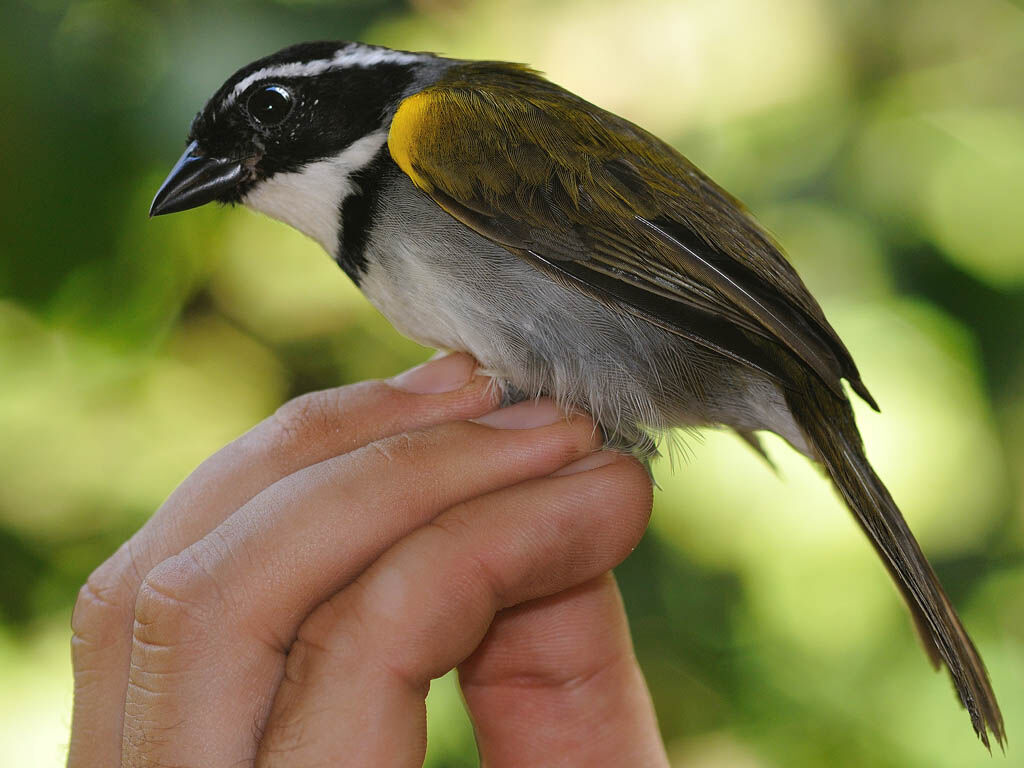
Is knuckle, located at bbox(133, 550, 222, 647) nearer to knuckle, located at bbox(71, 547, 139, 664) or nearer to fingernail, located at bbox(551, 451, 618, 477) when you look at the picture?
knuckle, located at bbox(71, 547, 139, 664)

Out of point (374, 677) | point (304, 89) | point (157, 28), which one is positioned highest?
point (157, 28)

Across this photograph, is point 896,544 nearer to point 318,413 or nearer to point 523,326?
point 523,326

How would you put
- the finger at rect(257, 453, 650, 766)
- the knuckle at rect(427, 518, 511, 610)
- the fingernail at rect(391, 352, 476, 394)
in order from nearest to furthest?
the finger at rect(257, 453, 650, 766) → the knuckle at rect(427, 518, 511, 610) → the fingernail at rect(391, 352, 476, 394)

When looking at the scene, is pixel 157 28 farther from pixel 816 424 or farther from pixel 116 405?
pixel 816 424

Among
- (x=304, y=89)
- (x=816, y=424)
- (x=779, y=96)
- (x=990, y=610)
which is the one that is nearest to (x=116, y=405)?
(x=304, y=89)

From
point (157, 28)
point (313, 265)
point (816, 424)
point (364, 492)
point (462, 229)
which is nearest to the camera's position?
point (364, 492)

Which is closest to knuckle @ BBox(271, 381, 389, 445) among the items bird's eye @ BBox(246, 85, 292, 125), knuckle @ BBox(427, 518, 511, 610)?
knuckle @ BBox(427, 518, 511, 610)

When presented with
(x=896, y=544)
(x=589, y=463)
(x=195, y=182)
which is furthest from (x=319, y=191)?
(x=896, y=544)
